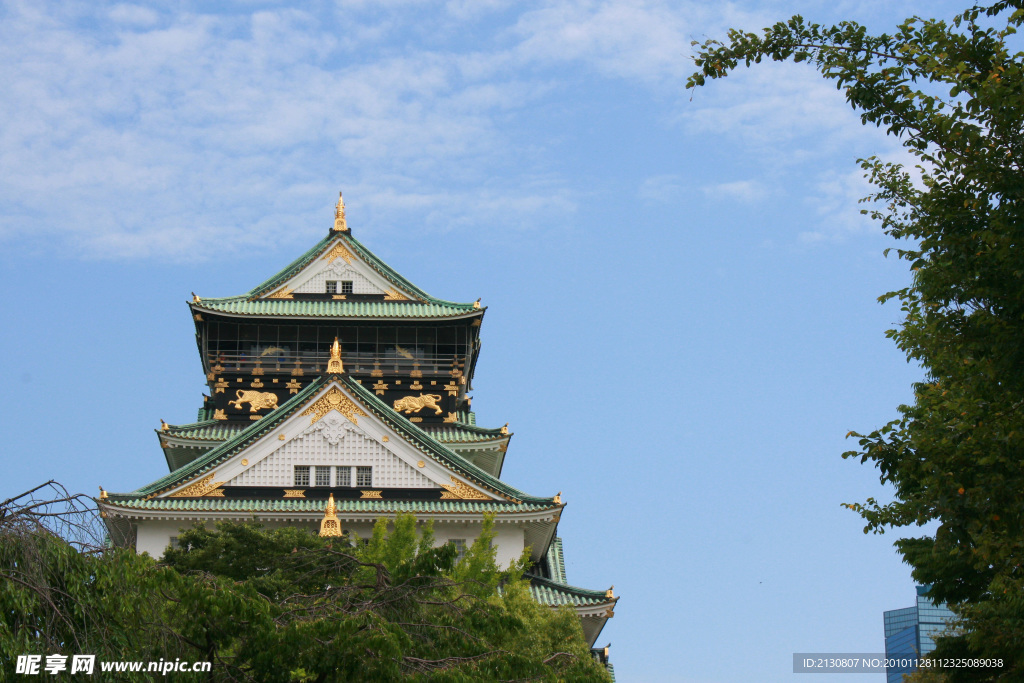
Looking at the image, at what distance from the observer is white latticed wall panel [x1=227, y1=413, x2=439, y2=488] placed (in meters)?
33.7

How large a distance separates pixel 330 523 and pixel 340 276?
535 inches

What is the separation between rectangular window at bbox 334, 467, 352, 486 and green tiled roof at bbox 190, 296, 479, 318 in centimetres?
779

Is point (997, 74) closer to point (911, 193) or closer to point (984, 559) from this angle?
point (911, 193)

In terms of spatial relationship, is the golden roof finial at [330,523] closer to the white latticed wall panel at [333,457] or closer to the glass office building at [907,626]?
the white latticed wall panel at [333,457]

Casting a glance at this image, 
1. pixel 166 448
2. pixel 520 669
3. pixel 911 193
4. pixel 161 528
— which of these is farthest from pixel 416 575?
pixel 166 448

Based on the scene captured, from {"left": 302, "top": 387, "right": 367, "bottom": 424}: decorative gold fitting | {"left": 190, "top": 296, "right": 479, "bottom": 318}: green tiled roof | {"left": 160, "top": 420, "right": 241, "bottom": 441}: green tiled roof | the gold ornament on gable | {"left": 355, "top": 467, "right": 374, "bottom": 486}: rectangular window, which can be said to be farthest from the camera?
{"left": 190, "top": 296, "right": 479, "bottom": 318}: green tiled roof

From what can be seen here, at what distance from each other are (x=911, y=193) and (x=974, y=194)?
13.7ft

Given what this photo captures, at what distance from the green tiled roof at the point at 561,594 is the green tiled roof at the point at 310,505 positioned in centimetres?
241

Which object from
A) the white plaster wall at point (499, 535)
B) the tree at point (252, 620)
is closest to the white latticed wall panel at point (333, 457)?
the white plaster wall at point (499, 535)

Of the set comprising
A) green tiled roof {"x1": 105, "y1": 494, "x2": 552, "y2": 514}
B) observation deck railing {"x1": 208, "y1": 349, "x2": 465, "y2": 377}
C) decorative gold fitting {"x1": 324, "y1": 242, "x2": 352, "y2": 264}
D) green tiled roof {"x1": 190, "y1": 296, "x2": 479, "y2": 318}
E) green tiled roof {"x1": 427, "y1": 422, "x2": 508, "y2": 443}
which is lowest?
green tiled roof {"x1": 105, "y1": 494, "x2": 552, "y2": 514}

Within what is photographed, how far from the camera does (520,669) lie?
1628cm

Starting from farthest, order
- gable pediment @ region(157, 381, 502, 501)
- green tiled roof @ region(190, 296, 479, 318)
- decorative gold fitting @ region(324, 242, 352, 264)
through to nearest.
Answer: decorative gold fitting @ region(324, 242, 352, 264) → green tiled roof @ region(190, 296, 479, 318) → gable pediment @ region(157, 381, 502, 501)

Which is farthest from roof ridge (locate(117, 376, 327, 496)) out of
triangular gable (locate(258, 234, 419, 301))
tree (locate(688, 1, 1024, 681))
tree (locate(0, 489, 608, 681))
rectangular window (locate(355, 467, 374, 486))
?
tree (locate(688, 1, 1024, 681))

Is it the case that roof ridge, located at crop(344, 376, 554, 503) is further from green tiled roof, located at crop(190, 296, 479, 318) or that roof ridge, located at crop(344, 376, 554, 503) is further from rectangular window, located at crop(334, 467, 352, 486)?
green tiled roof, located at crop(190, 296, 479, 318)
